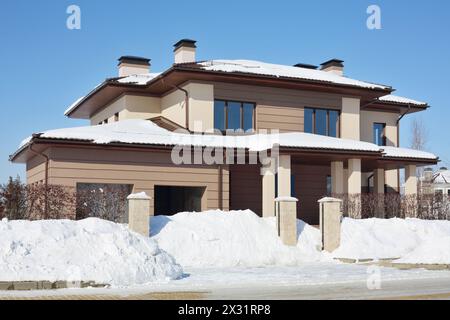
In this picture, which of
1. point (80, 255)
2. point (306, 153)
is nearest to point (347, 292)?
point (80, 255)

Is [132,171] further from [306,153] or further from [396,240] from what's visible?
[396,240]

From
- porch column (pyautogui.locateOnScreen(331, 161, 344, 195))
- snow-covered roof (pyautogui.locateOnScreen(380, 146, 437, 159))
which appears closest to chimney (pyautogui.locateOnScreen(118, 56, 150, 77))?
porch column (pyautogui.locateOnScreen(331, 161, 344, 195))

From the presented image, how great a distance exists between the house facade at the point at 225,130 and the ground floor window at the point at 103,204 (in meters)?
0.69

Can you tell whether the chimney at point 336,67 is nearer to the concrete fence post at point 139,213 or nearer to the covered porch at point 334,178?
the covered porch at point 334,178

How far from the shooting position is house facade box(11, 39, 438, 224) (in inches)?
917

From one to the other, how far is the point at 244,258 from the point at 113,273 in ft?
20.7

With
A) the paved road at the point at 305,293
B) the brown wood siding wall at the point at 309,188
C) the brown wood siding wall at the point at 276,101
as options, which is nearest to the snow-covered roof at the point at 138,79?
the brown wood siding wall at the point at 276,101

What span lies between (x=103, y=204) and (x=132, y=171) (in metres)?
2.95

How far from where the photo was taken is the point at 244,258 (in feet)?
63.8

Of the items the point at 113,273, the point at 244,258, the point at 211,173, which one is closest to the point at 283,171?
the point at 211,173

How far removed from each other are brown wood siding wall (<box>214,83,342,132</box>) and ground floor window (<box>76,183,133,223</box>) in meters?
7.86
